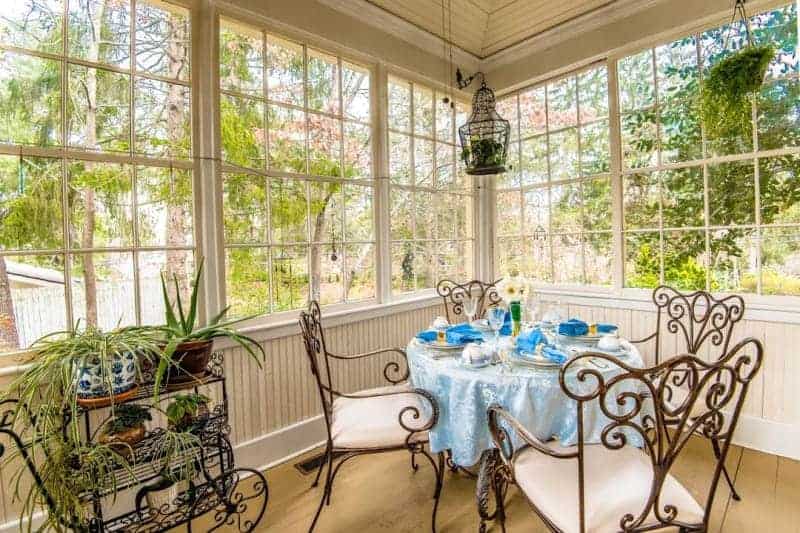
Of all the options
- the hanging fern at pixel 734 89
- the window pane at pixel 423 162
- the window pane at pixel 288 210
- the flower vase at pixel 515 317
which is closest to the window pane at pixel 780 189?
the hanging fern at pixel 734 89

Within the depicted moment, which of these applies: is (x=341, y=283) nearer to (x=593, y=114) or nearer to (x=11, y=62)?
(x=11, y=62)

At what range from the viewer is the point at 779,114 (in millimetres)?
2498

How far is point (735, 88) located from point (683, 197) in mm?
773

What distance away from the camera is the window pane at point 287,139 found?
2.58 meters

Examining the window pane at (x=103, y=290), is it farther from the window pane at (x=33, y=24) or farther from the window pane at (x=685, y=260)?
the window pane at (x=685, y=260)

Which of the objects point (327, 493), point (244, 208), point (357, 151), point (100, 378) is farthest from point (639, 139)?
point (100, 378)

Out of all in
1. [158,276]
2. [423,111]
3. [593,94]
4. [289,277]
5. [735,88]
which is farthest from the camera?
[423,111]

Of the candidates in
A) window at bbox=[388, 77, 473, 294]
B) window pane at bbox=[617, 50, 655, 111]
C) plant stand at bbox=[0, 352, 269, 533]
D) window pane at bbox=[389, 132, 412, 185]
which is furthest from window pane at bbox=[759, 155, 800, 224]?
plant stand at bbox=[0, 352, 269, 533]

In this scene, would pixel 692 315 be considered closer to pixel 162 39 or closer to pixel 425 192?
pixel 425 192

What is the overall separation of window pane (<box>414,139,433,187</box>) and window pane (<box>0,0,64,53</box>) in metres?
2.32

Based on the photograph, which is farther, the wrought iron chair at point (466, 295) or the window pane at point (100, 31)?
the wrought iron chair at point (466, 295)

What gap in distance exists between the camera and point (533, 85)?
12.0ft

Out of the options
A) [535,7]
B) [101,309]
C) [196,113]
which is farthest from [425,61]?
[101,309]

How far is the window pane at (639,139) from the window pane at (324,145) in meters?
2.17
